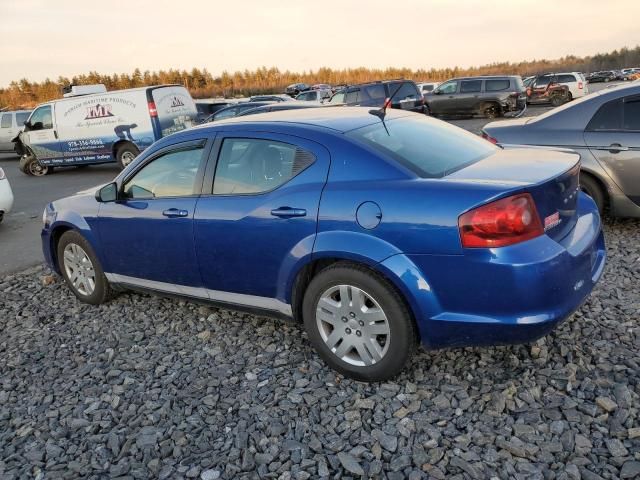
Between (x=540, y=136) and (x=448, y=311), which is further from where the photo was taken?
(x=540, y=136)

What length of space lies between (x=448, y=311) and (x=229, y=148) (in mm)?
1826

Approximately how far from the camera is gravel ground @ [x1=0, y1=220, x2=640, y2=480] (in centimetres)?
259

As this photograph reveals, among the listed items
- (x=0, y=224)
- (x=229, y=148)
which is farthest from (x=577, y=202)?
(x=0, y=224)

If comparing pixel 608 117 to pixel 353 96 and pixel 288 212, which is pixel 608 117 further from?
pixel 353 96

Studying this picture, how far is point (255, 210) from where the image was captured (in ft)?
11.1

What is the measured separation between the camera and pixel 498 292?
8.80ft

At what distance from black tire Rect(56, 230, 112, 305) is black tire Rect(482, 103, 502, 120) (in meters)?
20.3

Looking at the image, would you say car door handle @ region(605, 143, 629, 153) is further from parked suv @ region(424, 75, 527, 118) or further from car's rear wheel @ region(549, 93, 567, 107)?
car's rear wheel @ region(549, 93, 567, 107)

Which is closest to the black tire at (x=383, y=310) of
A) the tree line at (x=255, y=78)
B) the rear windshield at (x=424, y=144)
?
the rear windshield at (x=424, y=144)

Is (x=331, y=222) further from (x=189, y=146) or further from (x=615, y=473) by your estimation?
(x=615, y=473)

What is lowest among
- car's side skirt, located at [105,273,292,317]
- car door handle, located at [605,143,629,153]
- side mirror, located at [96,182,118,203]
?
car's side skirt, located at [105,273,292,317]

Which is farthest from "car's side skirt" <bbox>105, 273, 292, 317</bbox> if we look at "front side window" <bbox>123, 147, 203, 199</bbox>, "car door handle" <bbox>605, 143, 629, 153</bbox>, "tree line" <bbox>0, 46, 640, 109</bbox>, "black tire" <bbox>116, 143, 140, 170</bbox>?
"tree line" <bbox>0, 46, 640, 109</bbox>

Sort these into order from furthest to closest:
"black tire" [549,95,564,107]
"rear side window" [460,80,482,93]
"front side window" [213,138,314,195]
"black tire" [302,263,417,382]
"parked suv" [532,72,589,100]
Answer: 1. "black tire" [549,95,564,107]
2. "parked suv" [532,72,589,100]
3. "rear side window" [460,80,482,93]
4. "front side window" [213,138,314,195]
5. "black tire" [302,263,417,382]

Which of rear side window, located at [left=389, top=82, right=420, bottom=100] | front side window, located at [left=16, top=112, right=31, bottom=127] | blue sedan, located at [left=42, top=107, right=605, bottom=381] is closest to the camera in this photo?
blue sedan, located at [left=42, top=107, right=605, bottom=381]
